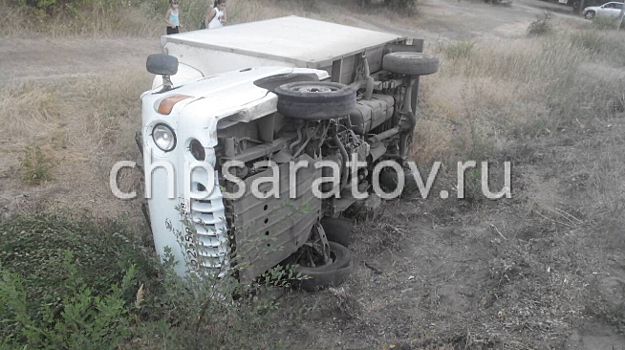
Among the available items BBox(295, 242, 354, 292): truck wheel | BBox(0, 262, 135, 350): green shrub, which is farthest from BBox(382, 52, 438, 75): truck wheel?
BBox(0, 262, 135, 350): green shrub

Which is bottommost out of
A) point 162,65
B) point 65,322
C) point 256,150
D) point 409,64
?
point 65,322

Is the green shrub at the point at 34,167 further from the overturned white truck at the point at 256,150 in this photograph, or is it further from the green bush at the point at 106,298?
the overturned white truck at the point at 256,150

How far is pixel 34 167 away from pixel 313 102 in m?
3.25

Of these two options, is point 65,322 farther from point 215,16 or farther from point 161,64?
point 215,16

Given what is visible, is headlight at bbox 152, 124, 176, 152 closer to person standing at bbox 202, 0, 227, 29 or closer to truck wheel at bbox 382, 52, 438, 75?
truck wheel at bbox 382, 52, 438, 75

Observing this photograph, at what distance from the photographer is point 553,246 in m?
4.94

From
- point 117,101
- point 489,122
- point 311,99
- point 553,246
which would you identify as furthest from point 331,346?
point 489,122

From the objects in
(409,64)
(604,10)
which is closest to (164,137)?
(409,64)

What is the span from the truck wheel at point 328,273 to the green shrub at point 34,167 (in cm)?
290

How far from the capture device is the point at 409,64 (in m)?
6.05

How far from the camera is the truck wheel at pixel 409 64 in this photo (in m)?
6.05

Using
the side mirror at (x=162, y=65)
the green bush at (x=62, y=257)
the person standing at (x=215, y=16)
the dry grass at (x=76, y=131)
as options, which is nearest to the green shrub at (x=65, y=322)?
the green bush at (x=62, y=257)

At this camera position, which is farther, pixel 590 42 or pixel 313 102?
pixel 590 42

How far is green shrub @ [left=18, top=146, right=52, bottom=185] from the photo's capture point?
550 cm
